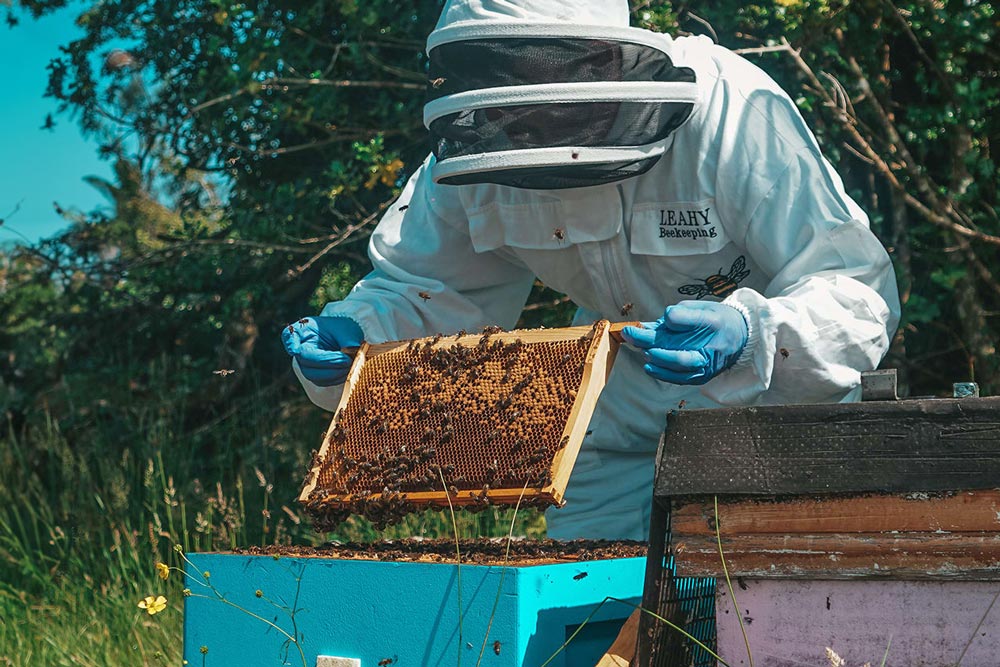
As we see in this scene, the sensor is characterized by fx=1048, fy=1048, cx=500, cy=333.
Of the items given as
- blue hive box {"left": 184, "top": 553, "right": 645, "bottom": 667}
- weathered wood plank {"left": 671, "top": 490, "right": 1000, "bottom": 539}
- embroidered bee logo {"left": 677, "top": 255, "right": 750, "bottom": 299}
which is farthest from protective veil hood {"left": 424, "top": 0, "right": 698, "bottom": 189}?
weathered wood plank {"left": 671, "top": 490, "right": 1000, "bottom": 539}

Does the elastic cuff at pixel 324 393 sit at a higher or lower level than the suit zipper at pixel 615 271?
lower

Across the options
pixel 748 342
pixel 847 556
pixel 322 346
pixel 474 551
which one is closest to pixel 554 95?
pixel 748 342

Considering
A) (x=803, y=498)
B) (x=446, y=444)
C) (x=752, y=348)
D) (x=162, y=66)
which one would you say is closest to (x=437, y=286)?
(x=446, y=444)

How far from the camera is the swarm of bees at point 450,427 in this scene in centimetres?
252

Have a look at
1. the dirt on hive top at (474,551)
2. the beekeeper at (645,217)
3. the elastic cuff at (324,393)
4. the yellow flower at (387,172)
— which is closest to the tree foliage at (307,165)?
the yellow flower at (387,172)

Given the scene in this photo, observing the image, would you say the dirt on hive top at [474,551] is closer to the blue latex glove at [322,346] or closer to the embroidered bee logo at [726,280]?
the blue latex glove at [322,346]

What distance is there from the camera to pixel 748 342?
8.66ft

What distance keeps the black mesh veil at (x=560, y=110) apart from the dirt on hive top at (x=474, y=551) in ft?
3.30

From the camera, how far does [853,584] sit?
1.77 m

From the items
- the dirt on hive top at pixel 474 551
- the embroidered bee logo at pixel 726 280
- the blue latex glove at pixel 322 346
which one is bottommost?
the dirt on hive top at pixel 474 551

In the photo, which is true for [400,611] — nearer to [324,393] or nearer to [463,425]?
[463,425]

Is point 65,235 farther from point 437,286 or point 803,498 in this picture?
point 803,498

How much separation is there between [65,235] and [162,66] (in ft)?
3.93

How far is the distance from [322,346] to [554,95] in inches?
43.4
